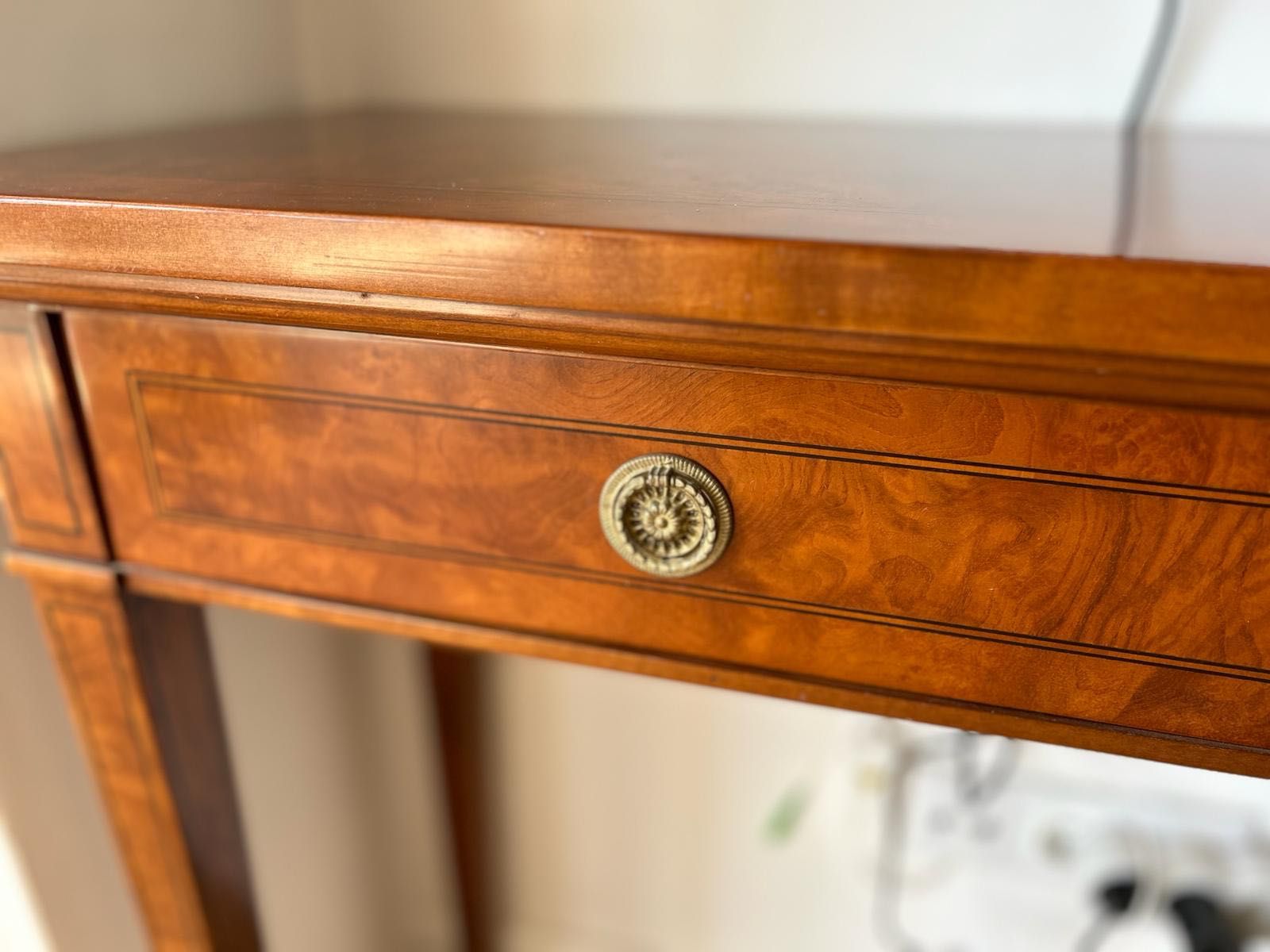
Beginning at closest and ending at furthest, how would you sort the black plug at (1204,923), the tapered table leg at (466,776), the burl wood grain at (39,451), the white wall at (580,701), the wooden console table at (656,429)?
the wooden console table at (656,429) < the burl wood grain at (39,451) < the white wall at (580,701) < the black plug at (1204,923) < the tapered table leg at (466,776)

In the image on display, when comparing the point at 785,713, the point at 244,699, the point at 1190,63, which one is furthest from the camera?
the point at 785,713

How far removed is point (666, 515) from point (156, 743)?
33 cm

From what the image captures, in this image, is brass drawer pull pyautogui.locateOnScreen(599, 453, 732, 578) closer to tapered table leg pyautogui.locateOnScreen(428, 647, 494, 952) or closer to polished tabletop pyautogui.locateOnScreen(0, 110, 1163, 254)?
polished tabletop pyautogui.locateOnScreen(0, 110, 1163, 254)

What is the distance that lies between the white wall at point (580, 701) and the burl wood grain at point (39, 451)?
0.46 ft

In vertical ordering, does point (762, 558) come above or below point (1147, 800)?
below

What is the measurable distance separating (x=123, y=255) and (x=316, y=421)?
10cm

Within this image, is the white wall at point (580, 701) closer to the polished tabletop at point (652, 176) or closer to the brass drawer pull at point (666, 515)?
the polished tabletop at point (652, 176)

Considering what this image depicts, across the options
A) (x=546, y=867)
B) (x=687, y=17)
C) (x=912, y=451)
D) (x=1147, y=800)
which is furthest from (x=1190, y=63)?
(x=546, y=867)

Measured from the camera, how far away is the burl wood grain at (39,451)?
1.53ft

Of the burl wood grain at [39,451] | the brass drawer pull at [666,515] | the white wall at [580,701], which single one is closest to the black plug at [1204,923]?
the white wall at [580,701]

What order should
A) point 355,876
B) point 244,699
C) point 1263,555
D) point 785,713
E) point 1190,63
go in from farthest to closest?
point 355,876 < point 785,713 < point 244,699 < point 1190,63 < point 1263,555

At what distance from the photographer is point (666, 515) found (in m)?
0.41

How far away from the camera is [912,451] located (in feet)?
1.21

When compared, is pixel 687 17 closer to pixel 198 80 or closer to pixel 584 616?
pixel 198 80
